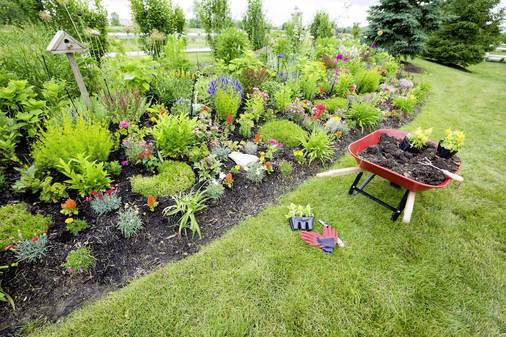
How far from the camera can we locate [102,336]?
1729 mm

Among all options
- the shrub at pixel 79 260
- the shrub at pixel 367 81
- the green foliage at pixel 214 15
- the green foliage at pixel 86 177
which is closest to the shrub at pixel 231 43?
the green foliage at pixel 214 15

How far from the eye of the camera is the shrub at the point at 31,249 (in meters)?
2.00

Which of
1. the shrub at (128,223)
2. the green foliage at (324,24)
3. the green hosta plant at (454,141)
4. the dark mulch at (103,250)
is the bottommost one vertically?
the dark mulch at (103,250)

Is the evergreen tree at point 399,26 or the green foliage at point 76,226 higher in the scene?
the evergreen tree at point 399,26

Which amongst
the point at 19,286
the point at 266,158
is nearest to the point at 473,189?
the point at 266,158

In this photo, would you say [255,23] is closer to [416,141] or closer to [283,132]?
[283,132]

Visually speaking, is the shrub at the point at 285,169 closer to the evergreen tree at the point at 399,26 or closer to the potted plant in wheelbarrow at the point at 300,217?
the potted plant in wheelbarrow at the point at 300,217

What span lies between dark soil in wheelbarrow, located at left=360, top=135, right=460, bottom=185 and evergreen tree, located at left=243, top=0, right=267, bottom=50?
24.1ft

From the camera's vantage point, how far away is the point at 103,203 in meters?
2.46

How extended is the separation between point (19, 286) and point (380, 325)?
3008mm

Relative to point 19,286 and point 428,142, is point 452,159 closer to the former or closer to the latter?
point 428,142

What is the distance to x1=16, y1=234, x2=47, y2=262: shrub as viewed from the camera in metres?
2.00

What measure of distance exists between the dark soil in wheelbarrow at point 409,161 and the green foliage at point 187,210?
209 cm

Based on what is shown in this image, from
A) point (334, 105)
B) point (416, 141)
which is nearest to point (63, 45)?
point (416, 141)
